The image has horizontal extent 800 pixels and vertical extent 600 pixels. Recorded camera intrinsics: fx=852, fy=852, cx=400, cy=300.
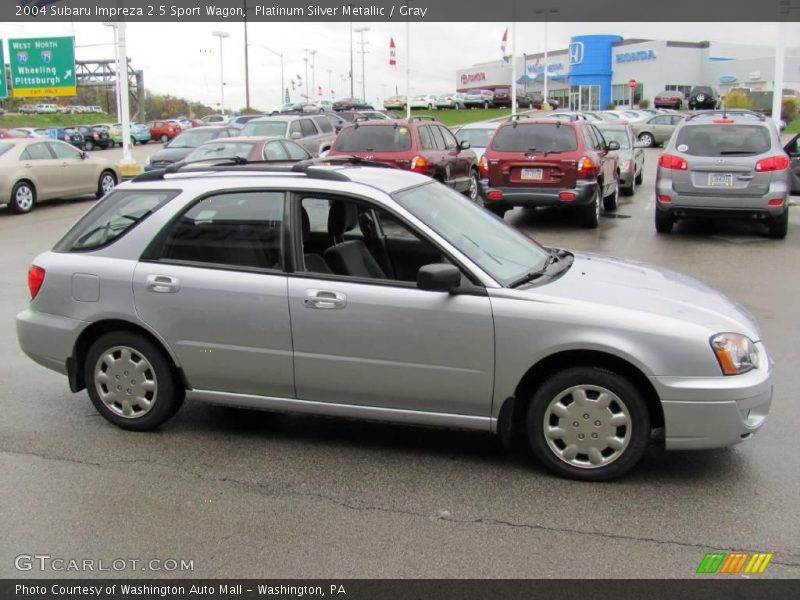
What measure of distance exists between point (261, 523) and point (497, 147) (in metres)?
10.4

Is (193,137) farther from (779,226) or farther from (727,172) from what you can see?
(779,226)

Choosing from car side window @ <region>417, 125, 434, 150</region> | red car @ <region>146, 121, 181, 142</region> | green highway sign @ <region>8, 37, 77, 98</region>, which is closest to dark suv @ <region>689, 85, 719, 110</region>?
red car @ <region>146, 121, 181, 142</region>

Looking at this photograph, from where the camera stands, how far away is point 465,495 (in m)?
4.40

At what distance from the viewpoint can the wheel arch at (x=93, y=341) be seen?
5.17 metres

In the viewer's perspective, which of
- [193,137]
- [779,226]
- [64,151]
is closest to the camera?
[779,226]

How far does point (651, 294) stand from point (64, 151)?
17188 mm

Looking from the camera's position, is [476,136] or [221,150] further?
[476,136]

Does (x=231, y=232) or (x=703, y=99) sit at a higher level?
(x=703, y=99)

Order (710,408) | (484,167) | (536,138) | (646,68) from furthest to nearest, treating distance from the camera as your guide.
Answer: (646,68) → (484,167) → (536,138) → (710,408)

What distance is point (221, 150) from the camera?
54.7ft

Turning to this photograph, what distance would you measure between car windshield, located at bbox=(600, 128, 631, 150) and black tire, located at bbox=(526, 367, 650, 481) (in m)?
15.4

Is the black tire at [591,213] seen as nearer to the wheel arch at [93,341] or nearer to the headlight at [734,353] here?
the headlight at [734,353]

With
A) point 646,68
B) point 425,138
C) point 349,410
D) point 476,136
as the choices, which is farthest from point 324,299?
point 646,68
